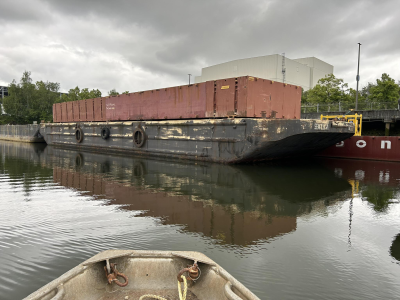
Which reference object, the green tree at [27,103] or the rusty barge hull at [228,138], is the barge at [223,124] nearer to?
the rusty barge hull at [228,138]

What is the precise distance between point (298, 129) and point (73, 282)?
8.75 metres

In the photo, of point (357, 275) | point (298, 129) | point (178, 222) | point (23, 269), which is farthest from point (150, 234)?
point (298, 129)

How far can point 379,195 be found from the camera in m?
6.29

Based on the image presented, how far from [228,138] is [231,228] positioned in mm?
6981

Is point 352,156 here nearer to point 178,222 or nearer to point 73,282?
point 178,222

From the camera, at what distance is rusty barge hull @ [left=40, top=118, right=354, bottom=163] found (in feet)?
32.6

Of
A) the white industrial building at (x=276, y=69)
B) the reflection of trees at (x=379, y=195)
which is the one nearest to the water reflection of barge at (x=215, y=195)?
the reflection of trees at (x=379, y=195)

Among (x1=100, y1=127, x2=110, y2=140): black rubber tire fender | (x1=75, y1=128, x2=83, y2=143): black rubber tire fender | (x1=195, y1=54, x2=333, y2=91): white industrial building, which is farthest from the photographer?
(x1=195, y1=54, x2=333, y2=91): white industrial building

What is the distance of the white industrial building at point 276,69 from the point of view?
56.1 m

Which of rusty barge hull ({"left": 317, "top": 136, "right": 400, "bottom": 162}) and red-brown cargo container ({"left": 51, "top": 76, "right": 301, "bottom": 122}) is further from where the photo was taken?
rusty barge hull ({"left": 317, "top": 136, "right": 400, "bottom": 162})

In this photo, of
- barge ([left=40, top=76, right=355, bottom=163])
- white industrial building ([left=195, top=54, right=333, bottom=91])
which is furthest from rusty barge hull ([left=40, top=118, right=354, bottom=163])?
white industrial building ([left=195, top=54, right=333, bottom=91])

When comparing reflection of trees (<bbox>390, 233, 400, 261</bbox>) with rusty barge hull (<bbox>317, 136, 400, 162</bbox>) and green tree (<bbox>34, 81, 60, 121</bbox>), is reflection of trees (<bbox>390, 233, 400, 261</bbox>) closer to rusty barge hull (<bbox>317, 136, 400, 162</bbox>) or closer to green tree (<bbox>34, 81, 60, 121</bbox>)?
rusty barge hull (<bbox>317, 136, 400, 162</bbox>)

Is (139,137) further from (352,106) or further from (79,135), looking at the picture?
(352,106)

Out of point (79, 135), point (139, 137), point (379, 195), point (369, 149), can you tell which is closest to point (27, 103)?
point (79, 135)
